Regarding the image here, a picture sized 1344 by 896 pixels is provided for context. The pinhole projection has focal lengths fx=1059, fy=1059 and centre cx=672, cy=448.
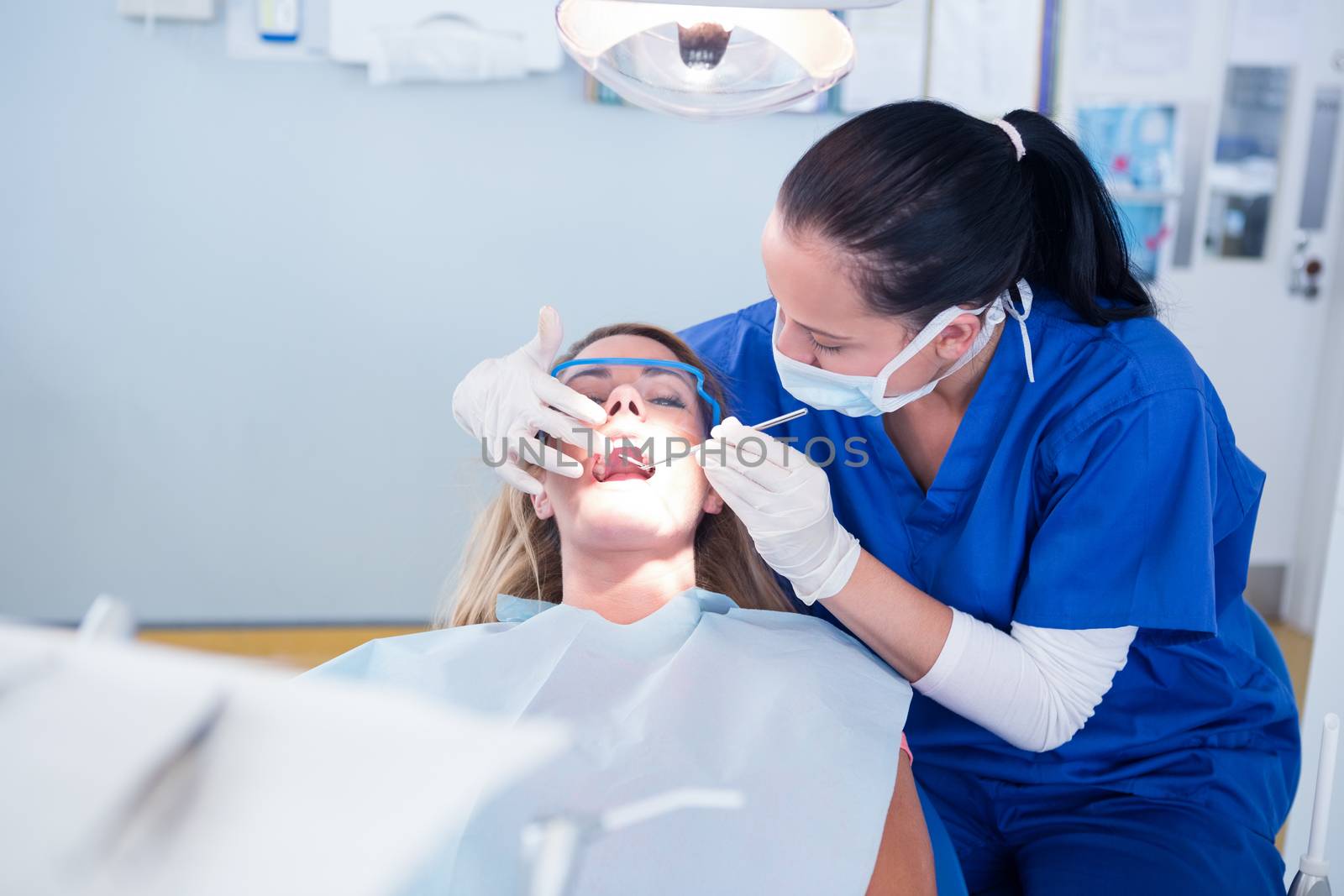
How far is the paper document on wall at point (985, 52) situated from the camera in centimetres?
268

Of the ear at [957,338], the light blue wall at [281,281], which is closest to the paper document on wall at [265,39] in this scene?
the light blue wall at [281,281]

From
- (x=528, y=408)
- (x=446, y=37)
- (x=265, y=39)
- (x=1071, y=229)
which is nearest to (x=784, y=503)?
(x=528, y=408)

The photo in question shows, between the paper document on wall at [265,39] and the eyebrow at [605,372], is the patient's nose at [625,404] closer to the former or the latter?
the eyebrow at [605,372]

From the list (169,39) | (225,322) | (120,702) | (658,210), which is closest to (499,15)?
(658,210)

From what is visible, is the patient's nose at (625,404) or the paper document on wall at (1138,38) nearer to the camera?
the patient's nose at (625,404)

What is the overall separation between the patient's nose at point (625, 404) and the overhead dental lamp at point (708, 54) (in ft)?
1.23

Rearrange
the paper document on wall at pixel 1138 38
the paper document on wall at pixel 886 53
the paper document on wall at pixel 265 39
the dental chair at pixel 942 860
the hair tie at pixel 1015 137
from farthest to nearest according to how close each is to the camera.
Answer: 1. the paper document on wall at pixel 1138 38
2. the paper document on wall at pixel 886 53
3. the paper document on wall at pixel 265 39
4. the hair tie at pixel 1015 137
5. the dental chair at pixel 942 860

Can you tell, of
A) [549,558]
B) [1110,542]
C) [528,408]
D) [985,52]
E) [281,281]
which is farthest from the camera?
[985,52]

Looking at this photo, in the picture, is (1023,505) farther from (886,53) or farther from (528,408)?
(886,53)

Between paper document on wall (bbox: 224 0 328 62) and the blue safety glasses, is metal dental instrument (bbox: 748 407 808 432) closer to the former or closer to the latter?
the blue safety glasses

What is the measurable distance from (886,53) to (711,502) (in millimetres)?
1669

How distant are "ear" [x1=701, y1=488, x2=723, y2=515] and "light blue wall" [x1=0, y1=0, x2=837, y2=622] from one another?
1.34 metres

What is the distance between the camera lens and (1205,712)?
1.28 m

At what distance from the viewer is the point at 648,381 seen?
1.40 meters
